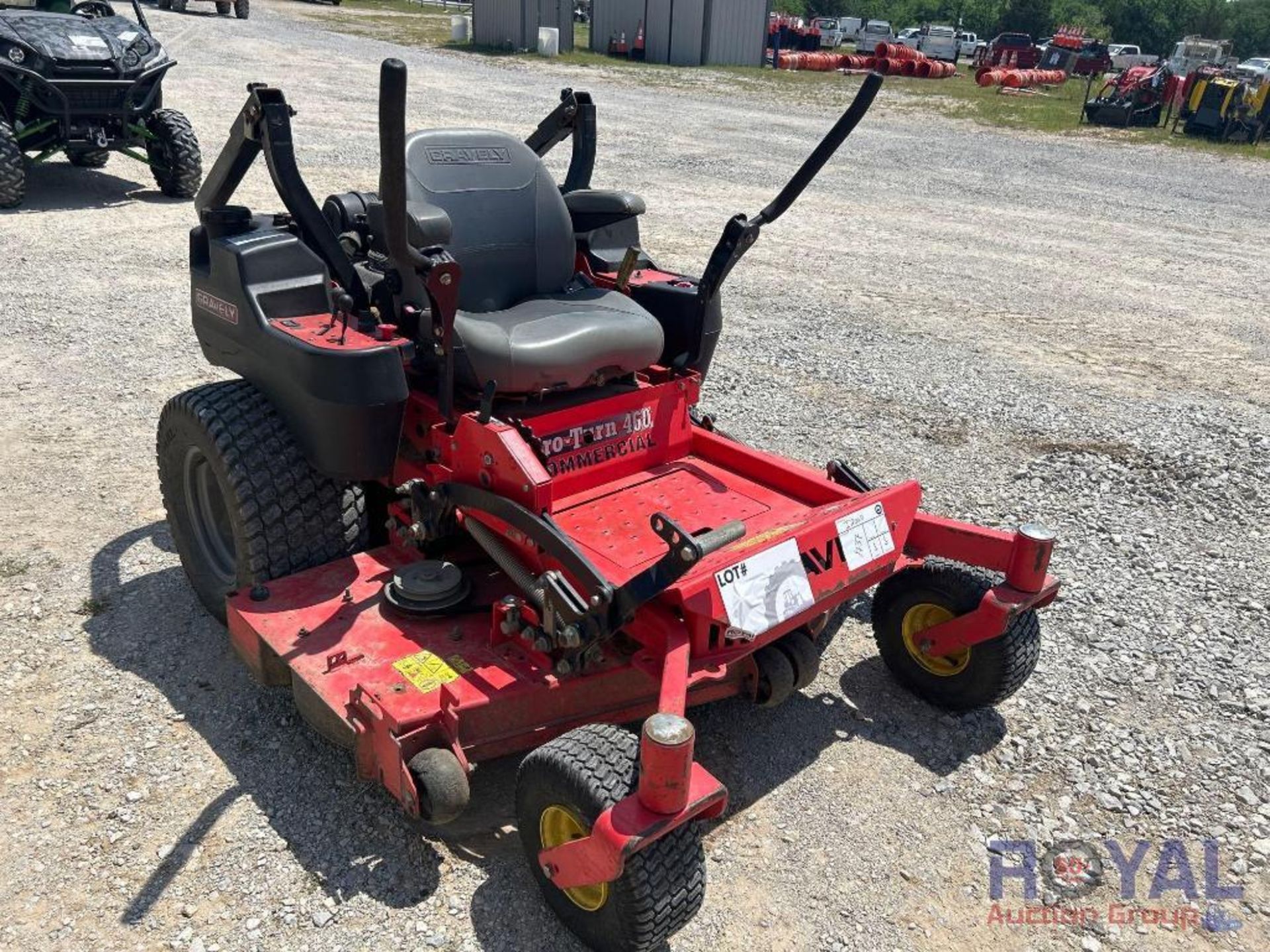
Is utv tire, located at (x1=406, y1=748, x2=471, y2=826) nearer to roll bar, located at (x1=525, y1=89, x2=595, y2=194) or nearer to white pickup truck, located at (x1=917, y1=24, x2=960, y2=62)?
roll bar, located at (x1=525, y1=89, x2=595, y2=194)

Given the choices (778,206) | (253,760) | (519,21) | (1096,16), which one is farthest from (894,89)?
(1096,16)

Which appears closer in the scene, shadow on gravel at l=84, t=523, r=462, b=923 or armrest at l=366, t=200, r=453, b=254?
shadow on gravel at l=84, t=523, r=462, b=923

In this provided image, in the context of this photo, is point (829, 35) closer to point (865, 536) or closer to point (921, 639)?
point (921, 639)

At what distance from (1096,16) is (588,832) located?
207ft

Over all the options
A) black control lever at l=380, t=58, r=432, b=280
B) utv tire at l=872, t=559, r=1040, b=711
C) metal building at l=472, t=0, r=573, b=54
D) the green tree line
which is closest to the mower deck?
utv tire at l=872, t=559, r=1040, b=711

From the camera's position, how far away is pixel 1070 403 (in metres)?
6.43

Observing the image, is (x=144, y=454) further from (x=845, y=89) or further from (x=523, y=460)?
(x=845, y=89)

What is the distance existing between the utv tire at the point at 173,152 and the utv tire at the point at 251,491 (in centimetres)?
715

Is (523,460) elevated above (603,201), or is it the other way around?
(603,201)

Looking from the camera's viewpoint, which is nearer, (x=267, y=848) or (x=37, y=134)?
(x=267, y=848)

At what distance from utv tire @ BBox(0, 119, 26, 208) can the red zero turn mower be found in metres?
6.59

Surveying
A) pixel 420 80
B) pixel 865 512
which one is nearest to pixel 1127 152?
pixel 420 80

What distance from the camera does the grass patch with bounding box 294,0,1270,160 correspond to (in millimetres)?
19547

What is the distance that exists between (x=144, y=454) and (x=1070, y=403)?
17.1ft
